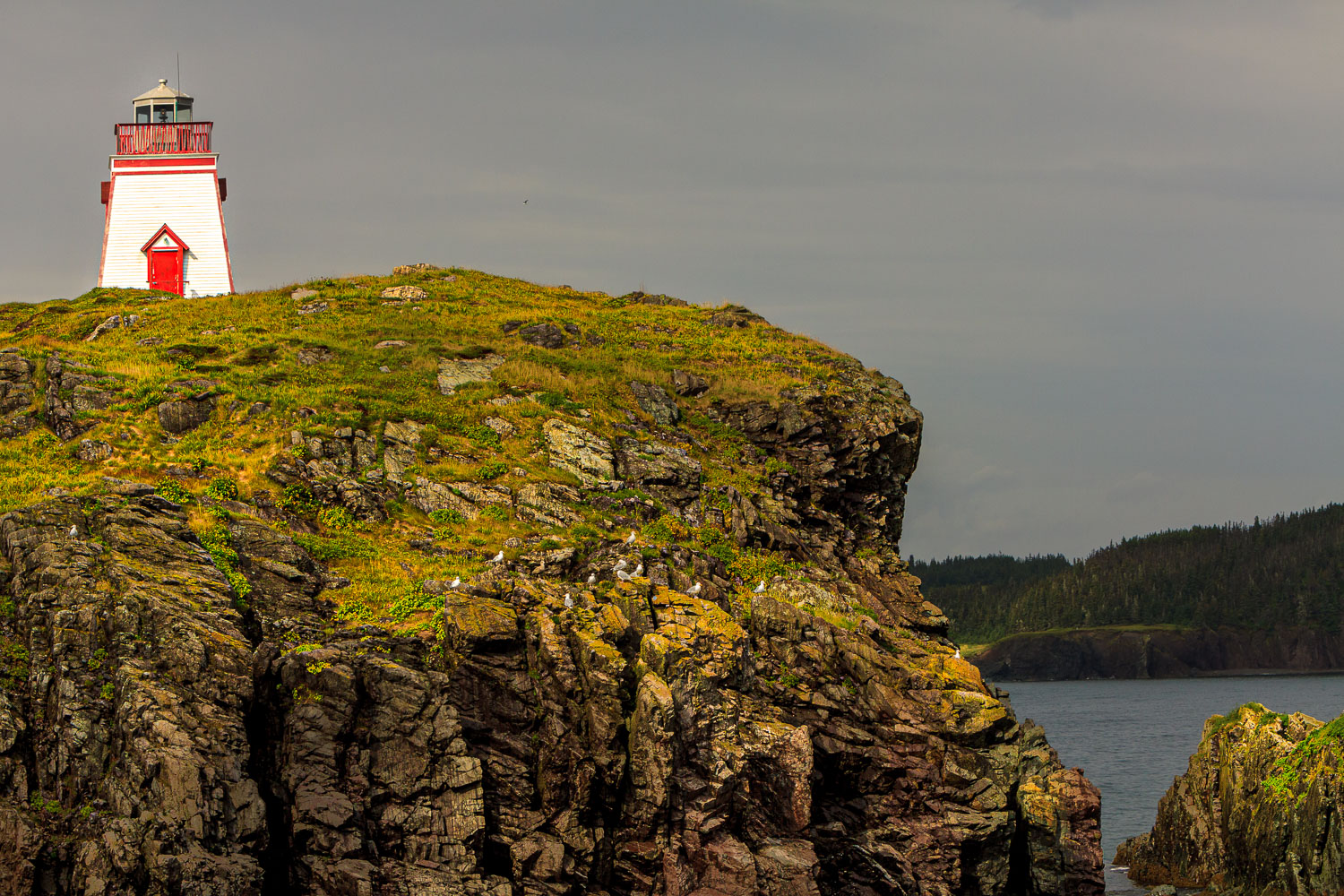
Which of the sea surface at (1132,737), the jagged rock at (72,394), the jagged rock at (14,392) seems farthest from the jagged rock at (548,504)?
the sea surface at (1132,737)

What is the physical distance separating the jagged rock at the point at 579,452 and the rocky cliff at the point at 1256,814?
26.9 meters

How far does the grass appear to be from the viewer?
39.6 metres

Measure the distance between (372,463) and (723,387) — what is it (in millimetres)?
16013

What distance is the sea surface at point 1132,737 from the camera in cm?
7619

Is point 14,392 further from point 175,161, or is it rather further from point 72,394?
point 175,161

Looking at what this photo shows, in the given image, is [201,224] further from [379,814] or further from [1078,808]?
[1078,808]

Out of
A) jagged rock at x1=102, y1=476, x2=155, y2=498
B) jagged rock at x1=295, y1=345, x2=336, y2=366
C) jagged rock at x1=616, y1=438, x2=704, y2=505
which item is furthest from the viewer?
jagged rock at x1=295, y1=345, x2=336, y2=366

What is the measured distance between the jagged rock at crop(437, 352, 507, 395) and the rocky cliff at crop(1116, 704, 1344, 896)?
108 feet

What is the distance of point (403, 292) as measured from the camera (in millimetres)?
66812

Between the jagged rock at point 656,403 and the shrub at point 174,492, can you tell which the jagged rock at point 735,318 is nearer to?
the jagged rock at point 656,403

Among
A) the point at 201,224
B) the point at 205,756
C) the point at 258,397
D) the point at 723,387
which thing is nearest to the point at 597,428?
the point at 723,387

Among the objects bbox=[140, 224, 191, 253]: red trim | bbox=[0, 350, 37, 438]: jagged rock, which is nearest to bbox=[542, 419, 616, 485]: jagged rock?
bbox=[0, 350, 37, 438]: jagged rock

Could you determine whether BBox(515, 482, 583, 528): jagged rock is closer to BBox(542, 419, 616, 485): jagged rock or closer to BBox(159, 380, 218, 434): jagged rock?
BBox(542, 419, 616, 485): jagged rock

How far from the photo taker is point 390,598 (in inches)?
1422
